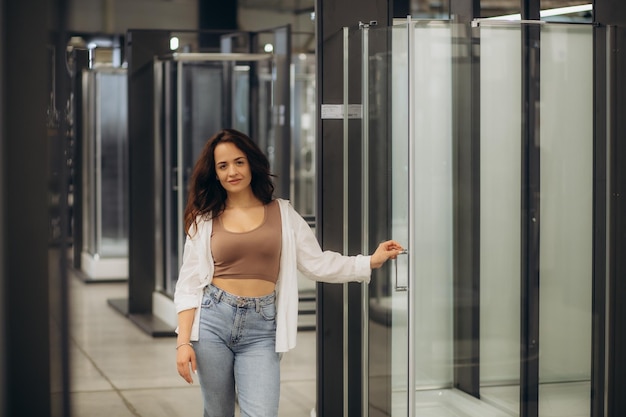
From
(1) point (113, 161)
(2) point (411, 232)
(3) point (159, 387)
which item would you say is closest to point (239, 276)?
(2) point (411, 232)

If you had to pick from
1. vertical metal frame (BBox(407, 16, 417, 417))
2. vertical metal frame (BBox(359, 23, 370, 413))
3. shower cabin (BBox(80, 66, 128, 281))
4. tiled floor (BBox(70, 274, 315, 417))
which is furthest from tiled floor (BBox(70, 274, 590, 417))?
shower cabin (BBox(80, 66, 128, 281))

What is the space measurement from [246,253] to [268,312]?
21cm

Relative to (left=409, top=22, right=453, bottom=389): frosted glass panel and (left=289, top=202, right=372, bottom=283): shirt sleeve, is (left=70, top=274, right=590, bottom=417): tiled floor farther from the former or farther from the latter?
(left=289, top=202, right=372, bottom=283): shirt sleeve

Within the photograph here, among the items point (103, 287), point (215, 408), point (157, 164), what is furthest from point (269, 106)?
point (215, 408)

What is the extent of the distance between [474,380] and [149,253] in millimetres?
5047

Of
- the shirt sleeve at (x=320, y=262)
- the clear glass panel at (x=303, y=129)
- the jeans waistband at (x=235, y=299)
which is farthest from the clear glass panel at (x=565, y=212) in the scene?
the clear glass panel at (x=303, y=129)

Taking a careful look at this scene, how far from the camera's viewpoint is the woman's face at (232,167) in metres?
3.64

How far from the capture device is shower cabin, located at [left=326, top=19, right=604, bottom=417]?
417cm

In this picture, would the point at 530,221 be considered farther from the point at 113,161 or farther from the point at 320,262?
the point at 113,161

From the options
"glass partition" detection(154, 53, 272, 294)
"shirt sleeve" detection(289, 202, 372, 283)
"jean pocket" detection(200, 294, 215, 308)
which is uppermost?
"glass partition" detection(154, 53, 272, 294)

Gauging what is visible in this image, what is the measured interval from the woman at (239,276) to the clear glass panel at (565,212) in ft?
3.38

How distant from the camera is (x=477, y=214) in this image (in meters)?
4.27

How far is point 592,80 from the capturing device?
4402 millimetres

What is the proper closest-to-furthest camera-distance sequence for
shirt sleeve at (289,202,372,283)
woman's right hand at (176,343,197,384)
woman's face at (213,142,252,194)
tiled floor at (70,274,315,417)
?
woman's right hand at (176,343,197,384) < woman's face at (213,142,252,194) < shirt sleeve at (289,202,372,283) < tiled floor at (70,274,315,417)
